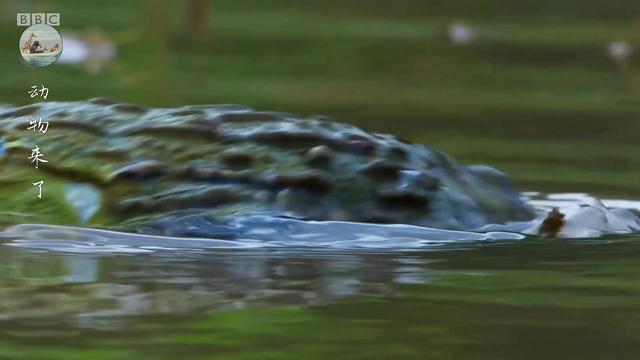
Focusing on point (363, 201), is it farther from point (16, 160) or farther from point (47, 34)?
point (47, 34)

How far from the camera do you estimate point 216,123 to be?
3.07 meters

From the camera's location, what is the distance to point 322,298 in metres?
2.22

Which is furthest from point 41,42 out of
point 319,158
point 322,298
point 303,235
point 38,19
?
point 322,298

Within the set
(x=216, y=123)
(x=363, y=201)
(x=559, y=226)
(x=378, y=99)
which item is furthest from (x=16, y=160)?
(x=378, y=99)

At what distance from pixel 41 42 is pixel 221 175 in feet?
2.61

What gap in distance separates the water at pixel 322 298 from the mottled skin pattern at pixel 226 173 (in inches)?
5.5

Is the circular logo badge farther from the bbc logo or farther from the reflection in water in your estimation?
the reflection in water

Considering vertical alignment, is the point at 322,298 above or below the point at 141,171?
below

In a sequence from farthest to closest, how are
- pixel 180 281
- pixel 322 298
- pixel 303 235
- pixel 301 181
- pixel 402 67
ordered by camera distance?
pixel 402 67, pixel 301 181, pixel 303 235, pixel 180 281, pixel 322 298

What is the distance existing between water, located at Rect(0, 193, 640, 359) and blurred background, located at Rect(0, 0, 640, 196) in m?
1.08

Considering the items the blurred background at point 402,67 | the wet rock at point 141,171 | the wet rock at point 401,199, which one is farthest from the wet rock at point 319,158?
the blurred background at point 402,67

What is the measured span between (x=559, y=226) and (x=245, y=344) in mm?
1199

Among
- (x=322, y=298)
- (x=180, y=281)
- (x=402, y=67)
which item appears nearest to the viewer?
(x=322, y=298)

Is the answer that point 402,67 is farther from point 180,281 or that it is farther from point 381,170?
point 180,281
